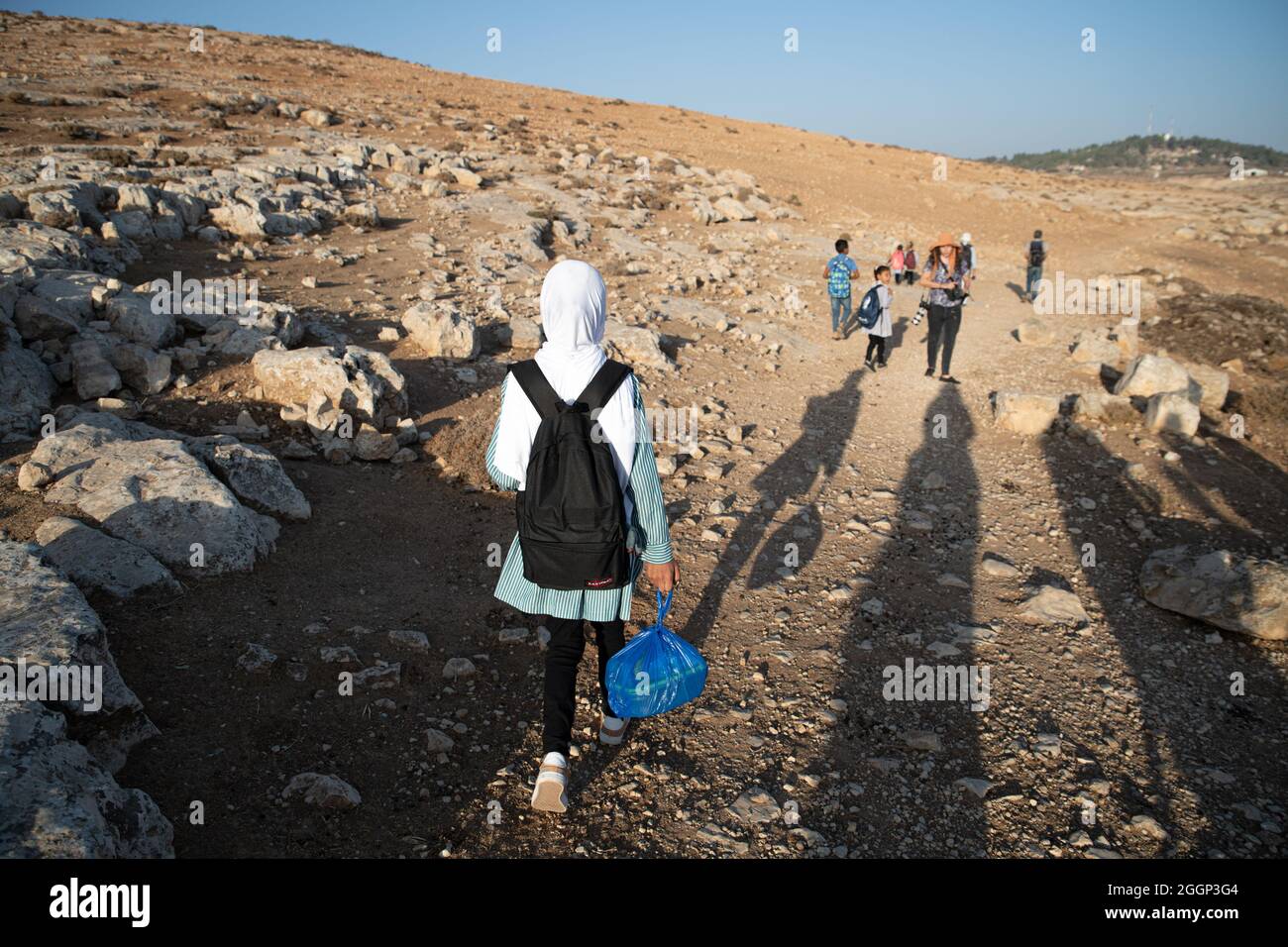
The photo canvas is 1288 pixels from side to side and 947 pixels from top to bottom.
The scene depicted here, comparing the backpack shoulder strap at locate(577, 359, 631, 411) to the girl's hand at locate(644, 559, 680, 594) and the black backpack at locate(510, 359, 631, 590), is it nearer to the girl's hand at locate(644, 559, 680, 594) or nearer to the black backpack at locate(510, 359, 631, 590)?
the black backpack at locate(510, 359, 631, 590)

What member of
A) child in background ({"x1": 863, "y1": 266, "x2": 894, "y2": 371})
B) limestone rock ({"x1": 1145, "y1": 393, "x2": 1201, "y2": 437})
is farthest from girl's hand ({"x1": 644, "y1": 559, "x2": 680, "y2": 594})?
child in background ({"x1": 863, "y1": 266, "x2": 894, "y2": 371})

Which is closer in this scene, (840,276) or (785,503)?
(785,503)

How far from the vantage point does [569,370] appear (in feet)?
8.86

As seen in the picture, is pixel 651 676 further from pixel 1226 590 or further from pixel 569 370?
pixel 1226 590

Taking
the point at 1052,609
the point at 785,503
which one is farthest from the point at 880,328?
the point at 1052,609

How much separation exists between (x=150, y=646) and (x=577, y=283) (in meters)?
2.85

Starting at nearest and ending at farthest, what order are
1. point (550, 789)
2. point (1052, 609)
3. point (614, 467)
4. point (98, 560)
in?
1. point (614, 467)
2. point (550, 789)
3. point (98, 560)
4. point (1052, 609)

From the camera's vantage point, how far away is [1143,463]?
23.9 feet

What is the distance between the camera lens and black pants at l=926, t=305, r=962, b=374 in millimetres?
9500

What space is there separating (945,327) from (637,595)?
23.4 feet

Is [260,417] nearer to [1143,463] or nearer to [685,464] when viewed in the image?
[685,464]

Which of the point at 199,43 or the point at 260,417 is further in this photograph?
the point at 199,43

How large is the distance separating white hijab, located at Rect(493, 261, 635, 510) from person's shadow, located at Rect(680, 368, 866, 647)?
2119 millimetres

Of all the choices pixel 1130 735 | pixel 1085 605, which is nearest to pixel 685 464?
pixel 1085 605
